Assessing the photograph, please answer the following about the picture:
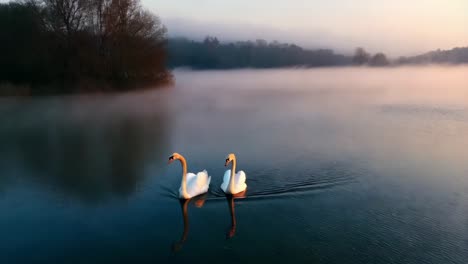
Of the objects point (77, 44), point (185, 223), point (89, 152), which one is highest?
point (77, 44)

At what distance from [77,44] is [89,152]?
1617 centimetres

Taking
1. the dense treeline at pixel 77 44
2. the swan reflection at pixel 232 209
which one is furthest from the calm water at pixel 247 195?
the dense treeline at pixel 77 44

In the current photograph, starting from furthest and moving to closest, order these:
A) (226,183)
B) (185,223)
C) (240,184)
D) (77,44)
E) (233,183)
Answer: (77,44), (226,183), (240,184), (233,183), (185,223)

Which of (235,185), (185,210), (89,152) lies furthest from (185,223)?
(89,152)

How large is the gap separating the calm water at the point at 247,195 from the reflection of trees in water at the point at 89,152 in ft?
0.15

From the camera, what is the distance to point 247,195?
7.97 m

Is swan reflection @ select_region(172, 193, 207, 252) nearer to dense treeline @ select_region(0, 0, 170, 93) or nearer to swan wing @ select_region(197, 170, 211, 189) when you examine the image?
swan wing @ select_region(197, 170, 211, 189)

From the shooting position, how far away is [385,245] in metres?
6.21

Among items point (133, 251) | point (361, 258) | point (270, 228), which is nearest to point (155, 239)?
point (133, 251)

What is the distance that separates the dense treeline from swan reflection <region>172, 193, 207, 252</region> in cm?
2098

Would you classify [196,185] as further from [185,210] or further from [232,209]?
[232,209]

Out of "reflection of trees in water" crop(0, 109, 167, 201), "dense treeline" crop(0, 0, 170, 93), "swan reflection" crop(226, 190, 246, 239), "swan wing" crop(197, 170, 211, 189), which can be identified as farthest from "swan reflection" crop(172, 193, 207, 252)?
"dense treeline" crop(0, 0, 170, 93)

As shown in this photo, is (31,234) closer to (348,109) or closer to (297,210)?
(297,210)

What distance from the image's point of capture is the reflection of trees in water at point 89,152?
9.16 metres
